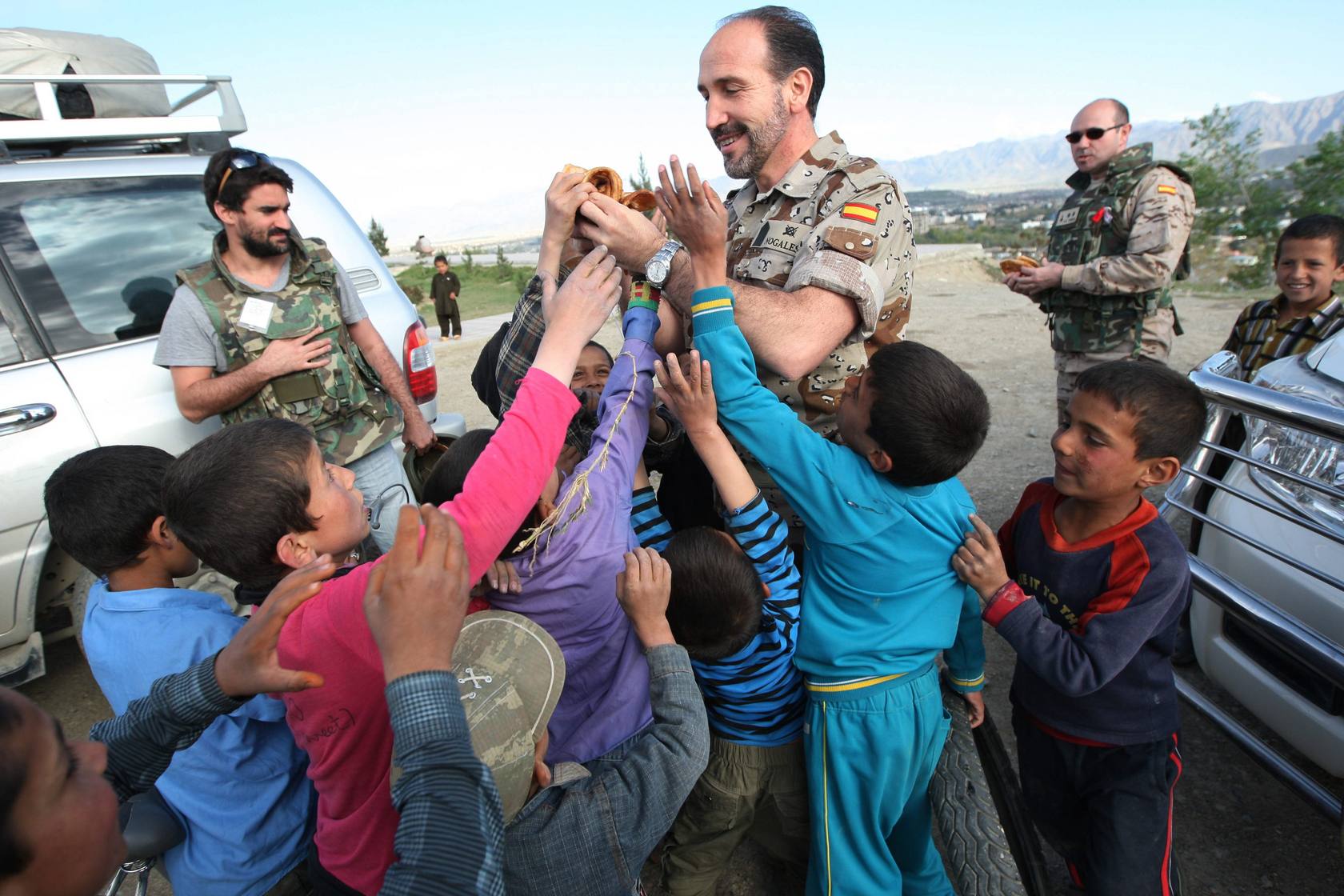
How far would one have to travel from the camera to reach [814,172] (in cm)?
218

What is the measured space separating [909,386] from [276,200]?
258 cm

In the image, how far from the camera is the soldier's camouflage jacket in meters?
1.92

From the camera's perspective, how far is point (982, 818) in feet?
5.94

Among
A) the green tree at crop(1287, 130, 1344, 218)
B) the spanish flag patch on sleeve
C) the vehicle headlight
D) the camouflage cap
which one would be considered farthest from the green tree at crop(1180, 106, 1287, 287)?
the camouflage cap

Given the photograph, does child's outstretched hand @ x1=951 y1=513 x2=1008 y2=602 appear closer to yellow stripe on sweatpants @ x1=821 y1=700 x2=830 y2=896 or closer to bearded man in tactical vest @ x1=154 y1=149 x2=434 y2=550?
yellow stripe on sweatpants @ x1=821 y1=700 x2=830 y2=896

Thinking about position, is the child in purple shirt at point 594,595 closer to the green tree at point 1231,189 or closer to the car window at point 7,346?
the car window at point 7,346

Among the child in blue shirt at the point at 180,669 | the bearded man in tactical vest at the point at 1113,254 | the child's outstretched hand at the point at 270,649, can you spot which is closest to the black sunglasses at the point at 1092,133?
the bearded man in tactical vest at the point at 1113,254

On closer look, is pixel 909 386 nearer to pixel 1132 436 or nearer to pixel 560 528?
pixel 1132 436

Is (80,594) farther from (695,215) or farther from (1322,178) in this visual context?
(1322,178)

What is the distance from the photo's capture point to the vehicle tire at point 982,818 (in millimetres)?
1733

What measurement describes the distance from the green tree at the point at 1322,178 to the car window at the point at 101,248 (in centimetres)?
1696

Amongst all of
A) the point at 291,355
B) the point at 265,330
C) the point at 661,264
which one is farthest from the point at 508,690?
the point at 265,330

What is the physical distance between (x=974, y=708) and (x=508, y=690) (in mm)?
1389

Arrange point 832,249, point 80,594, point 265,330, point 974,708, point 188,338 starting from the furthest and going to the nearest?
1. point 80,594
2. point 265,330
3. point 188,338
4. point 974,708
5. point 832,249
